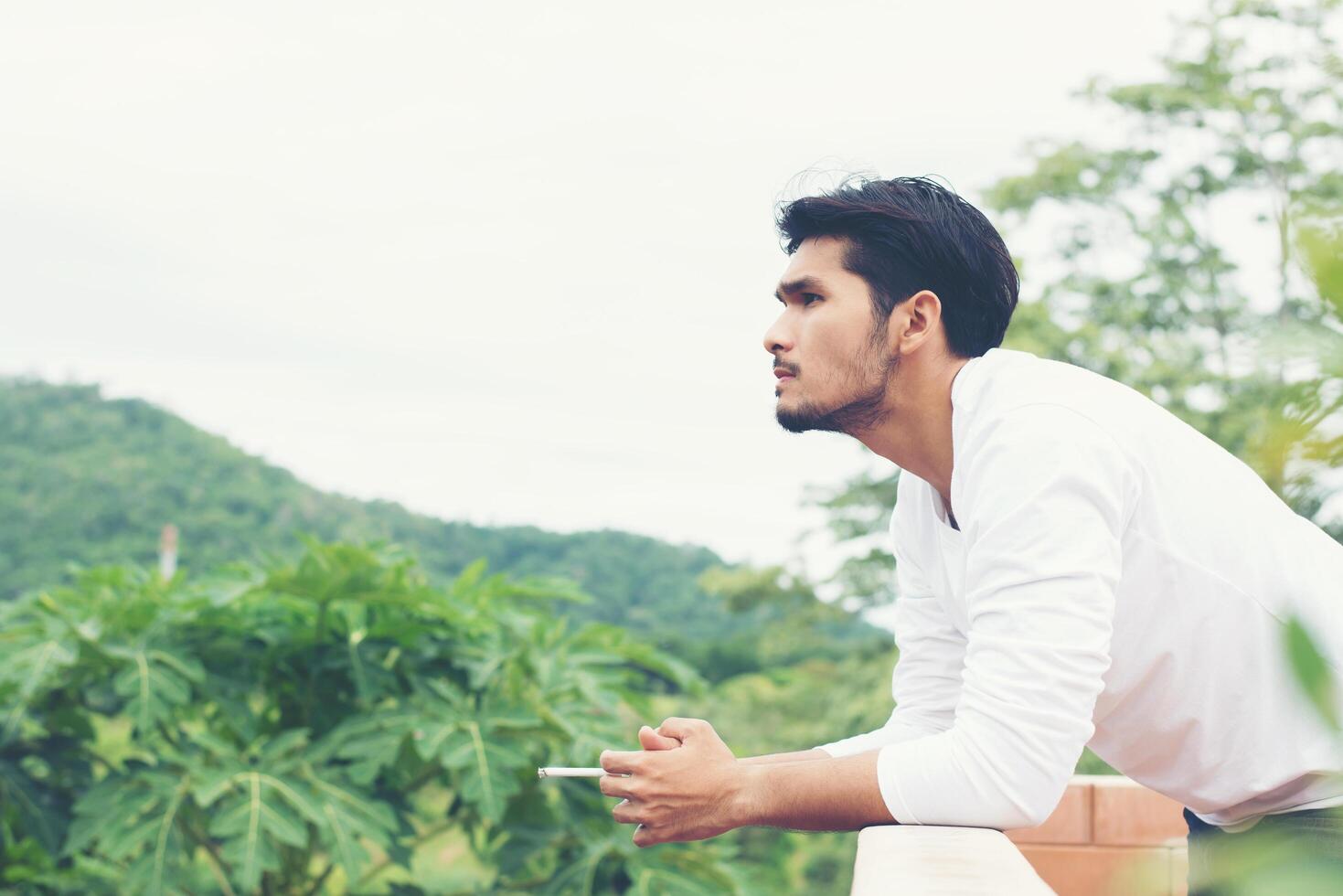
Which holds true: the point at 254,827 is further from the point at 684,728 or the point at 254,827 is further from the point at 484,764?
the point at 684,728

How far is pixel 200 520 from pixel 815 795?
1799 cm

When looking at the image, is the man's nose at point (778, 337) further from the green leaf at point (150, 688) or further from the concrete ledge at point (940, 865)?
the green leaf at point (150, 688)

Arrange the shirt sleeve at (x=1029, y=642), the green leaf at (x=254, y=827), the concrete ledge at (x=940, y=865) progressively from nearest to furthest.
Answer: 1. the concrete ledge at (x=940, y=865)
2. the shirt sleeve at (x=1029, y=642)
3. the green leaf at (x=254, y=827)

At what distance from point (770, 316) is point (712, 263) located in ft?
44.4

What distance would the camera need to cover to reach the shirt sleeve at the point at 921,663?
175 centimetres

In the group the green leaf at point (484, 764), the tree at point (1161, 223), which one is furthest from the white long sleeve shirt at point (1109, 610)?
the tree at point (1161, 223)

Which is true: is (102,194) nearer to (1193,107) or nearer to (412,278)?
(412,278)

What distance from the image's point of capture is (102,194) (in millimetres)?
20406

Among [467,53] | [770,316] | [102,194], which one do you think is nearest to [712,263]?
[467,53]

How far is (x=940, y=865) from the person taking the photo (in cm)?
102

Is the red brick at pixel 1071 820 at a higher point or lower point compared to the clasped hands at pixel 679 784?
lower

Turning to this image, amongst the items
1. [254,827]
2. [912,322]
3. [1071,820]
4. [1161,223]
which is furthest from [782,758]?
[1161,223]

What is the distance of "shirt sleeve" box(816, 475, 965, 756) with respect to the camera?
1745 millimetres

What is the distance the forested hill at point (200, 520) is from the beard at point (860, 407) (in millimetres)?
12900
